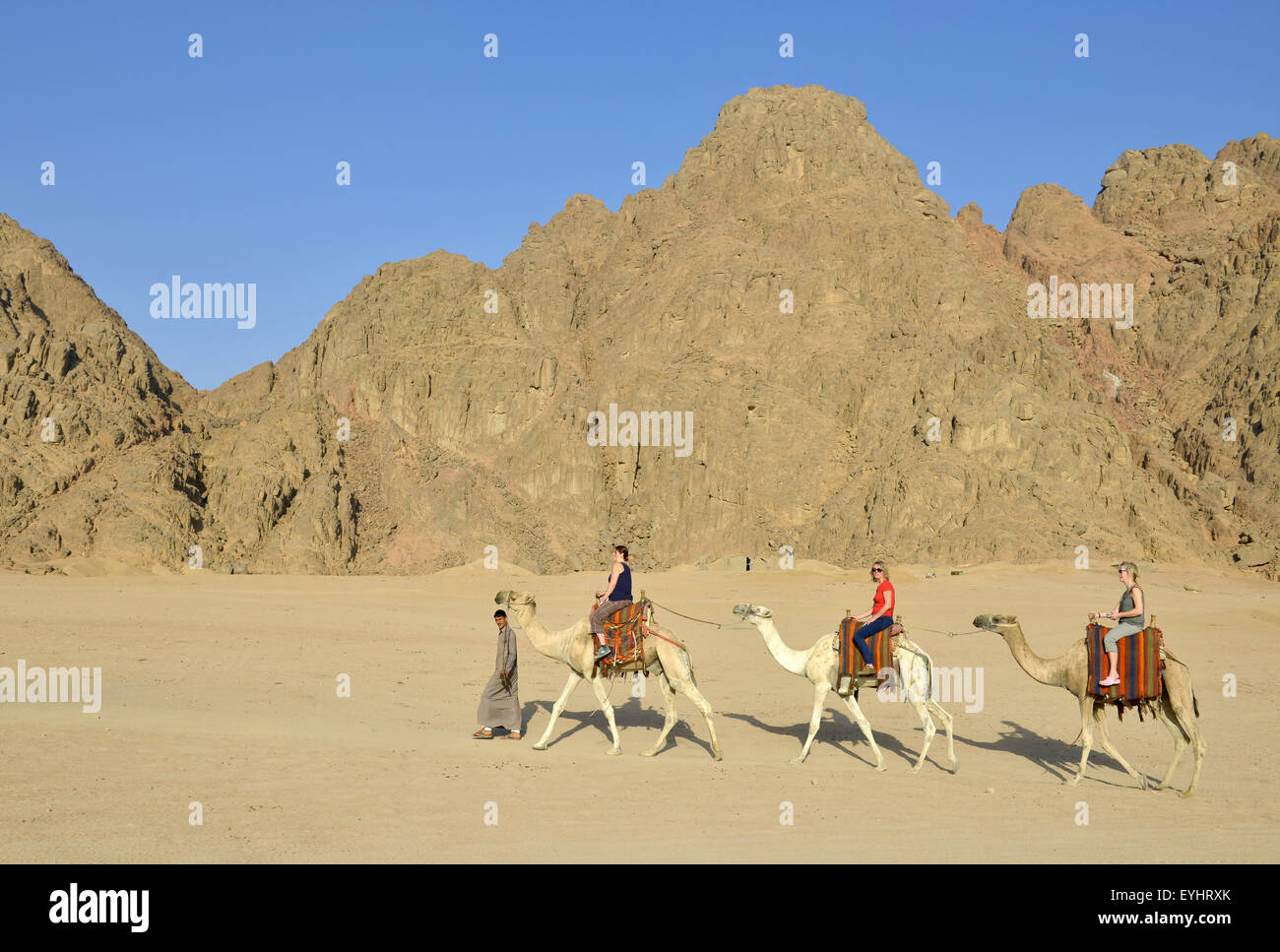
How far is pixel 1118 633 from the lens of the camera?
1266cm

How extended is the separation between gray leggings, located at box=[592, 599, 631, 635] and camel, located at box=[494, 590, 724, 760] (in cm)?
21

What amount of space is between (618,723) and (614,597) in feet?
12.3

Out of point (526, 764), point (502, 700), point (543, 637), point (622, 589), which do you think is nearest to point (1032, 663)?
point (622, 589)

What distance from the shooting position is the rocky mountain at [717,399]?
2088 inches

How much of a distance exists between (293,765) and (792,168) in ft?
272

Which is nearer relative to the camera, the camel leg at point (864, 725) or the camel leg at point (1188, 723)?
the camel leg at point (1188, 723)

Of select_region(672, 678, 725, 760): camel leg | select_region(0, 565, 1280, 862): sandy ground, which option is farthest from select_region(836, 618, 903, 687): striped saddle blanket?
select_region(672, 678, 725, 760): camel leg

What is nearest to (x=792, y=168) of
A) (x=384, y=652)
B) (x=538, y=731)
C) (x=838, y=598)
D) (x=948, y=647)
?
(x=838, y=598)

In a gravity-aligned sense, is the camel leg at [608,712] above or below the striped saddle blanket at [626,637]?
below

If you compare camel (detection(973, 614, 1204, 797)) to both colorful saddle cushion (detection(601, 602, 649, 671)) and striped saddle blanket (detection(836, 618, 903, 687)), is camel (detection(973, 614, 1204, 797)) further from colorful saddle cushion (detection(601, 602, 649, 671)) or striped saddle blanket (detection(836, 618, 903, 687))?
colorful saddle cushion (detection(601, 602, 649, 671))

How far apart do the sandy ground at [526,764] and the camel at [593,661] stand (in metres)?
0.47

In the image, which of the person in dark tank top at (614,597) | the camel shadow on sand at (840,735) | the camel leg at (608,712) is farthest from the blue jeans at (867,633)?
the camel leg at (608,712)

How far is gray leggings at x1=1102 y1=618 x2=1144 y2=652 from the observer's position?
1262cm

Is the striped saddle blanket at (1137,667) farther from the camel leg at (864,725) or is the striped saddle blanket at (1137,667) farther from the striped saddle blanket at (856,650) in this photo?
the camel leg at (864,725)
